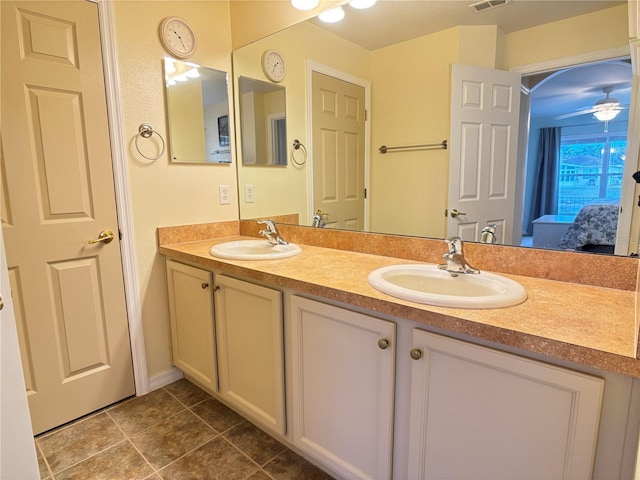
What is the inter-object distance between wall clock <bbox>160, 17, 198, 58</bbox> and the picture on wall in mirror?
380 mm

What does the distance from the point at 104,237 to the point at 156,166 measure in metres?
0.45

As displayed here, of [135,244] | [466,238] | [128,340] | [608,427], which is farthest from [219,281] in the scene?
[608,427]

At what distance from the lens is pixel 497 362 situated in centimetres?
88

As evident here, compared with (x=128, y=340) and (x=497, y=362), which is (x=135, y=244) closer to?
(x=128, y=340)

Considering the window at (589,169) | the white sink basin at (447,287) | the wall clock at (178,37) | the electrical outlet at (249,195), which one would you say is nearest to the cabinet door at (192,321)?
the electrical outlet at (249,195)

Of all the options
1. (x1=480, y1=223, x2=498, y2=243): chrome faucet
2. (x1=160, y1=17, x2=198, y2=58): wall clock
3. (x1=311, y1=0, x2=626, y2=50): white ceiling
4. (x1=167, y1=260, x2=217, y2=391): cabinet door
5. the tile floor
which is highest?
(x1=160, y1=17, x2=198, y2=58): wall clock

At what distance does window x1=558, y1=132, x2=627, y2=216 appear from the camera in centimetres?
111

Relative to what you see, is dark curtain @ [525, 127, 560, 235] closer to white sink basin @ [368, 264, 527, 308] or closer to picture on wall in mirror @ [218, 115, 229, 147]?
white sink basin @ [368, 264, 527, 308]

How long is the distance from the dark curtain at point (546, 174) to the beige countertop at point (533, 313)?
25cm

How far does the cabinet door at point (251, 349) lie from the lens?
1.43m

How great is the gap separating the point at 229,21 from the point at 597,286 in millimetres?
2316

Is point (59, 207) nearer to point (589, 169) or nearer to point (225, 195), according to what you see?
point (225, 195)

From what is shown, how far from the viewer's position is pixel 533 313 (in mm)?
934

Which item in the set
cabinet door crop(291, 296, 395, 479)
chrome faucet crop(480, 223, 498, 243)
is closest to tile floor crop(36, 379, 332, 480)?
cabinet door crop(291, 296, 395, 479)
